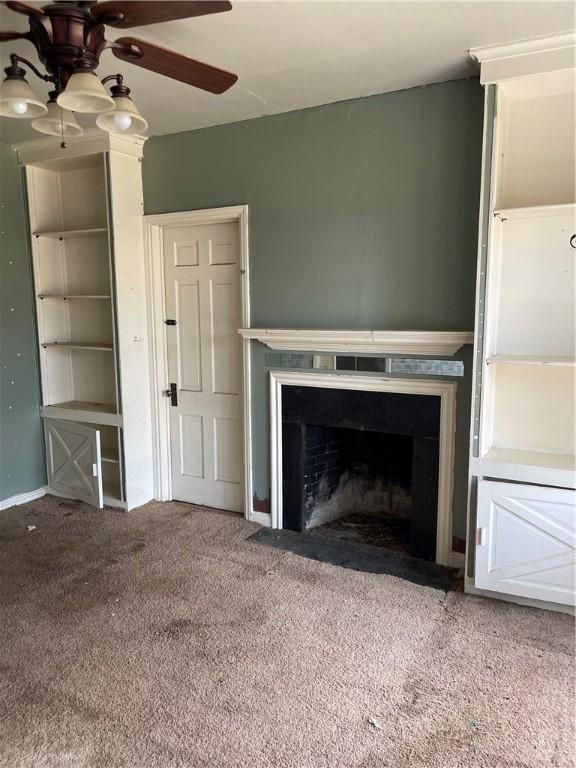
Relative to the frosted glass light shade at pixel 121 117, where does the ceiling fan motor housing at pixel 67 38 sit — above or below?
above

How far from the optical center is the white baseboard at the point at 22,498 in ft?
13.8

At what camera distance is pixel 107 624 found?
2646 millimetres

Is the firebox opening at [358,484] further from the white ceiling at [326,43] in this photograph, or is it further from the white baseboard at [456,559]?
the white ceiling at [326,43]

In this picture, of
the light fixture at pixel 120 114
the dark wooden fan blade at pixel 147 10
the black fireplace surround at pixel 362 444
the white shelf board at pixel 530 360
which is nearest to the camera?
the dark wooden fan blade at pixel 147 10

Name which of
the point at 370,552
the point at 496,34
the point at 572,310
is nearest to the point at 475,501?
the point at 370,552

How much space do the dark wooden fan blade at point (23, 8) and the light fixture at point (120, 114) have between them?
31 cm

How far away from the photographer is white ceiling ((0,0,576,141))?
85.7 inches

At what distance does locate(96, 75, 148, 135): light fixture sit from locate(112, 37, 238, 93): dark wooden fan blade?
0.36ft

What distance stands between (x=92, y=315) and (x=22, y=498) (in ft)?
5.05


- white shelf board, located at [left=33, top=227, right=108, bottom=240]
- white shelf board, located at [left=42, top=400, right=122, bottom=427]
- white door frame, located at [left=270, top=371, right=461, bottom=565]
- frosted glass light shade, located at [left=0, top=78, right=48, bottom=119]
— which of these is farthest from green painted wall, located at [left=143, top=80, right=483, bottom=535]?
frosted glass light shade, located at [left=0, top=78, right=48, bottom=119]

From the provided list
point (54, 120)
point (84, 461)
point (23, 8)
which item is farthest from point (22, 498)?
point (23, 8)

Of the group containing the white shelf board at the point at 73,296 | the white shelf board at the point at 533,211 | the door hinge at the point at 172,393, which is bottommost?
the door hinge at the point at 172,393

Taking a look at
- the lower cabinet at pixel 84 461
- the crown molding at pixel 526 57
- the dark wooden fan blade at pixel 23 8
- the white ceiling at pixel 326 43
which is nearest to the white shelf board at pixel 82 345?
the lower cabinet at pixel 84 461

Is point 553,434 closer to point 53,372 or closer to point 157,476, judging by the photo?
point 157,476
